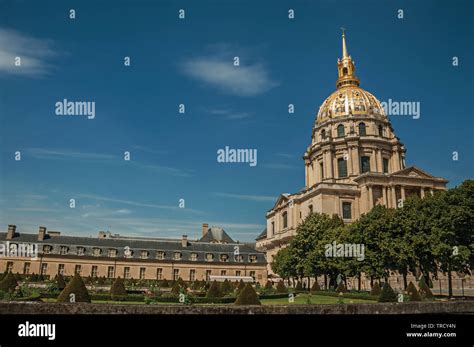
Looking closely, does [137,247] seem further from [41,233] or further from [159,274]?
[41,233]

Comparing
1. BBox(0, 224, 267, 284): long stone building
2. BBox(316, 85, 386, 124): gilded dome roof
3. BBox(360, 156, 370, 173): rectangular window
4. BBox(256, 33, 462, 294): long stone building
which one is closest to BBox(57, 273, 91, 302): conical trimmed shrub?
BBox(0, 224, 267, 284): long stone building

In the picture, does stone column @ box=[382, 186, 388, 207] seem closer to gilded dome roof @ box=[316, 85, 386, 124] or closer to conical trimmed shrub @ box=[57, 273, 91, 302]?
gilded dome roof @ box=[316, 85, 386, 124]

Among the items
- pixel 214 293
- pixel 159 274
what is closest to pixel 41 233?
pixel 159 274

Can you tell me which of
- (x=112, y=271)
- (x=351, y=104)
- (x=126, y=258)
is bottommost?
(x=112, y=271)

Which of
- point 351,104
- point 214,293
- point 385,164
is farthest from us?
point 351,104

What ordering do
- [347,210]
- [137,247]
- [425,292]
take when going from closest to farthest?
[425,292], [137,247], [347,210]

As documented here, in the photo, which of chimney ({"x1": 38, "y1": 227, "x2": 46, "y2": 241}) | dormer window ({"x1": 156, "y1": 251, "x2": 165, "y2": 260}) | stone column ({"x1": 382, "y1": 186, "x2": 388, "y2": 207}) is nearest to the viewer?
chimney ({"x1": 38, "y1": 227, "x2": 46, "y2": 241})

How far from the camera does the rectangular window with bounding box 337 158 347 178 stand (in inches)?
2779

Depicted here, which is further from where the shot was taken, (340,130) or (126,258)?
(340,130)

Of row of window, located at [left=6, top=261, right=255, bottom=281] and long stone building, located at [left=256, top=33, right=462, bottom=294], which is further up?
long stone building, located at [left=256, top=33, right=462, bottom=294]

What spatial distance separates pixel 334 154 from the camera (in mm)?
72125

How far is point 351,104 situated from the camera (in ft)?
243
